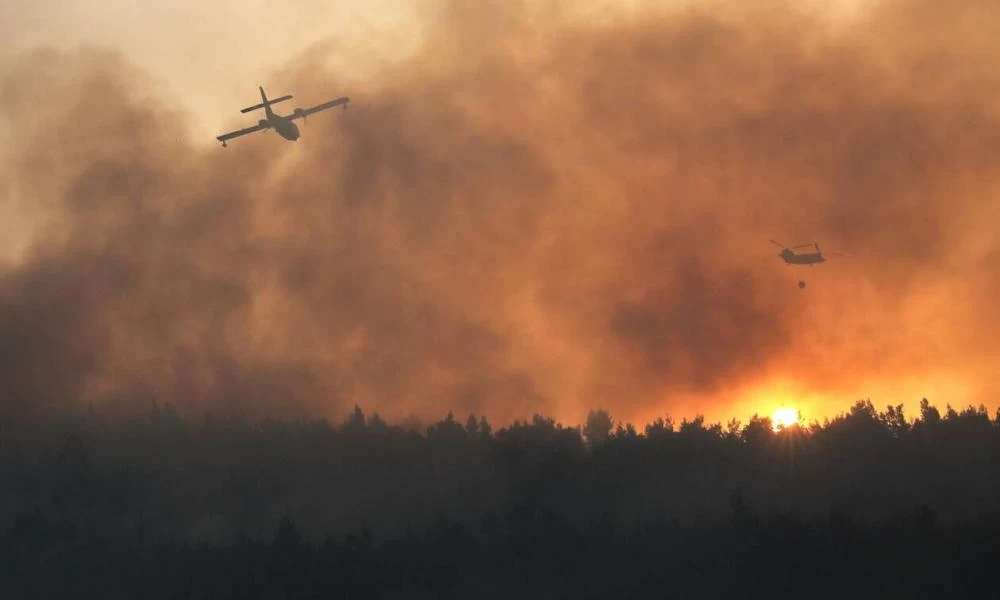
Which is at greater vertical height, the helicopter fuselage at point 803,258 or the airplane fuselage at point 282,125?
the airplane fuselage at point 282,125

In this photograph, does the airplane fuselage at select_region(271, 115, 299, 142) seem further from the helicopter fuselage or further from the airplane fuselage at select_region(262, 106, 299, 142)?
the helicopter fuselage

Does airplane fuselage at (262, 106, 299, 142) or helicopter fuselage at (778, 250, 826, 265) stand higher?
airplane fuselage at (262, 106, 299, 142)

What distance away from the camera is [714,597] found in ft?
555

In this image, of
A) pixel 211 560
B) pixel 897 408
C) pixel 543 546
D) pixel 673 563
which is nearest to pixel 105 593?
pixel 211 560

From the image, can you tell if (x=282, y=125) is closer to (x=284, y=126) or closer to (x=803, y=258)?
(x=284, y=126)

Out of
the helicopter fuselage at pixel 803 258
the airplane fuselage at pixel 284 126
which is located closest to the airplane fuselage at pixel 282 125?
the airplane fuselage at pixel 284 126

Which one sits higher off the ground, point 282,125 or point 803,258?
point 282,125

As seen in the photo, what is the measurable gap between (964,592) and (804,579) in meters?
20.3

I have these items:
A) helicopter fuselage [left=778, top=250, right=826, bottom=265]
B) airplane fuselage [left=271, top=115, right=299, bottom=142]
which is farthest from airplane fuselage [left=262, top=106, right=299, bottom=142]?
helicopter fuselage [left=778, top=250, right=826, bottom=265]

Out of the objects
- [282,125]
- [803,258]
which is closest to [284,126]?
[282,125]

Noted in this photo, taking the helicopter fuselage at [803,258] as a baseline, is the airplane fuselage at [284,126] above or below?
above

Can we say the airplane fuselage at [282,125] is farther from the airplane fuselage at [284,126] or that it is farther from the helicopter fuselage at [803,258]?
the helicopter fuselage at [803,258]

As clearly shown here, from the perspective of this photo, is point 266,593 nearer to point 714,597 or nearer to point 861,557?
point 714,597

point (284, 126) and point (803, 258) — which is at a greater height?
point (284, 126)
